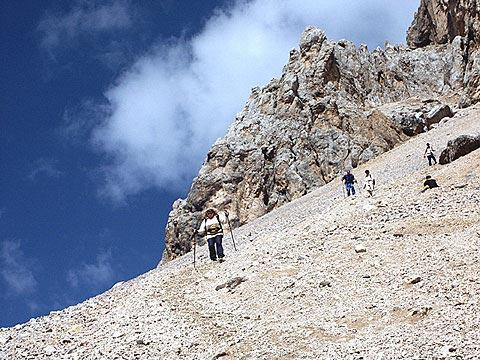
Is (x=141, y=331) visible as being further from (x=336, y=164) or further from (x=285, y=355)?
(x=336, y=164)

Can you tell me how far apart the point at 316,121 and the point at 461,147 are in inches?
1628

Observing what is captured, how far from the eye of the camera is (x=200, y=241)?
58.2 meters

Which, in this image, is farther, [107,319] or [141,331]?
[107,319]

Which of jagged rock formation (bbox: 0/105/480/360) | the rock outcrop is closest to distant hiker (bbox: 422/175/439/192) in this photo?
jagged rock formation (bbox: 0/105/480/360)

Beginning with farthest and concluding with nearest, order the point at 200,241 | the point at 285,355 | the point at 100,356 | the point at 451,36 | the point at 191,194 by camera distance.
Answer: the point at 451,36 → the point at 191,194 → the point at 200,241 → the point at 100,356 → the point at 285,355

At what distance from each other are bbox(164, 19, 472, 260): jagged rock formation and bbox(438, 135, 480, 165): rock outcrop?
104 feet

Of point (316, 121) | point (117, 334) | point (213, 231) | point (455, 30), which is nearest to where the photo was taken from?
point (117, 334)

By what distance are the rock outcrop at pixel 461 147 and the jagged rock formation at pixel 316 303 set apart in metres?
8.83

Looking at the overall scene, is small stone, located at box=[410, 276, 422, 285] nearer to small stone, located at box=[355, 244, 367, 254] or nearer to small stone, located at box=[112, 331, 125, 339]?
small stone, located at box=[355, 244, 367, 254]

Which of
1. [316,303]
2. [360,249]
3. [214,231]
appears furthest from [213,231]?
[316,303]

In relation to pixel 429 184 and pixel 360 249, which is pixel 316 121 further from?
pixel 360 249

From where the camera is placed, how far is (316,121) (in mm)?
75188

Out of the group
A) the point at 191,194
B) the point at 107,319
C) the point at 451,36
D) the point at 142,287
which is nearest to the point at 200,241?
the point at 191,194

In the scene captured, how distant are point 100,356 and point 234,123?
62.3 m
